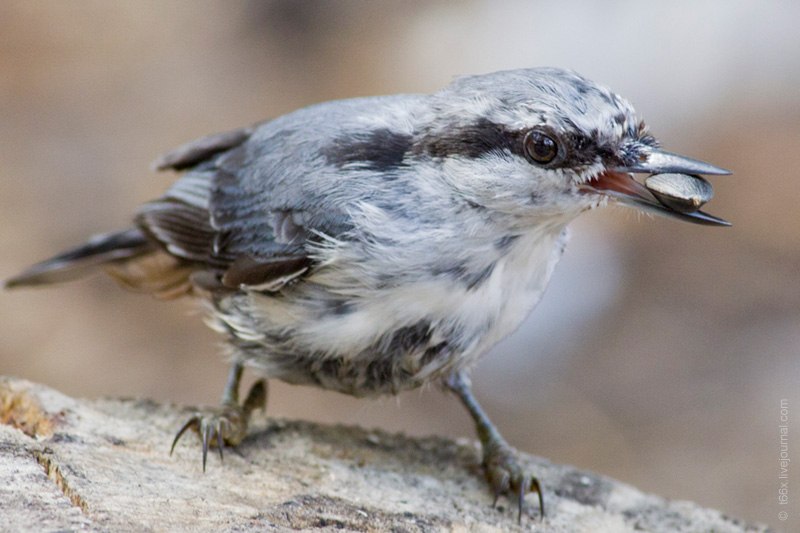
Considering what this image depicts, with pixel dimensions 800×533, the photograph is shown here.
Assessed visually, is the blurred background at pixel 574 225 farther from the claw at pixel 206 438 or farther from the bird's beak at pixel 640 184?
the bird's beak at pixel 640 184

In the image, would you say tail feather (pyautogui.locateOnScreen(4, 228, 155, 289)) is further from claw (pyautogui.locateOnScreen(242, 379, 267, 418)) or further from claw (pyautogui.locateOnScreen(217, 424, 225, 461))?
claw (pyautogui.locateOnScreen(217, 424, 225, 461))

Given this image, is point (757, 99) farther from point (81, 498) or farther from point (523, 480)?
point (81, 498)

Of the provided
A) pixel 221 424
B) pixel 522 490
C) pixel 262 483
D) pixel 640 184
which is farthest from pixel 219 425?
pixel 640 184

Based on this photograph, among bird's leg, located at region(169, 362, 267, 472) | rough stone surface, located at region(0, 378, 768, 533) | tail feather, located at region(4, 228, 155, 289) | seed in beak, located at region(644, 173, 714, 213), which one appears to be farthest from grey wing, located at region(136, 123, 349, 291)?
seed in beak, located at region(644, 173, 714, 213)

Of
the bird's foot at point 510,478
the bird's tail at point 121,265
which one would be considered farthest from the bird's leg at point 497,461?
the bird's tail at point 121,265

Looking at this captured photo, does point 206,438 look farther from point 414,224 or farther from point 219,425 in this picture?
point 414,224

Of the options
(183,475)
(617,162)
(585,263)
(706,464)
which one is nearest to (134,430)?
(183,475)

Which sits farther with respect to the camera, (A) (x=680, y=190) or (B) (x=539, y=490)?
(B) (x=539, y=490)
